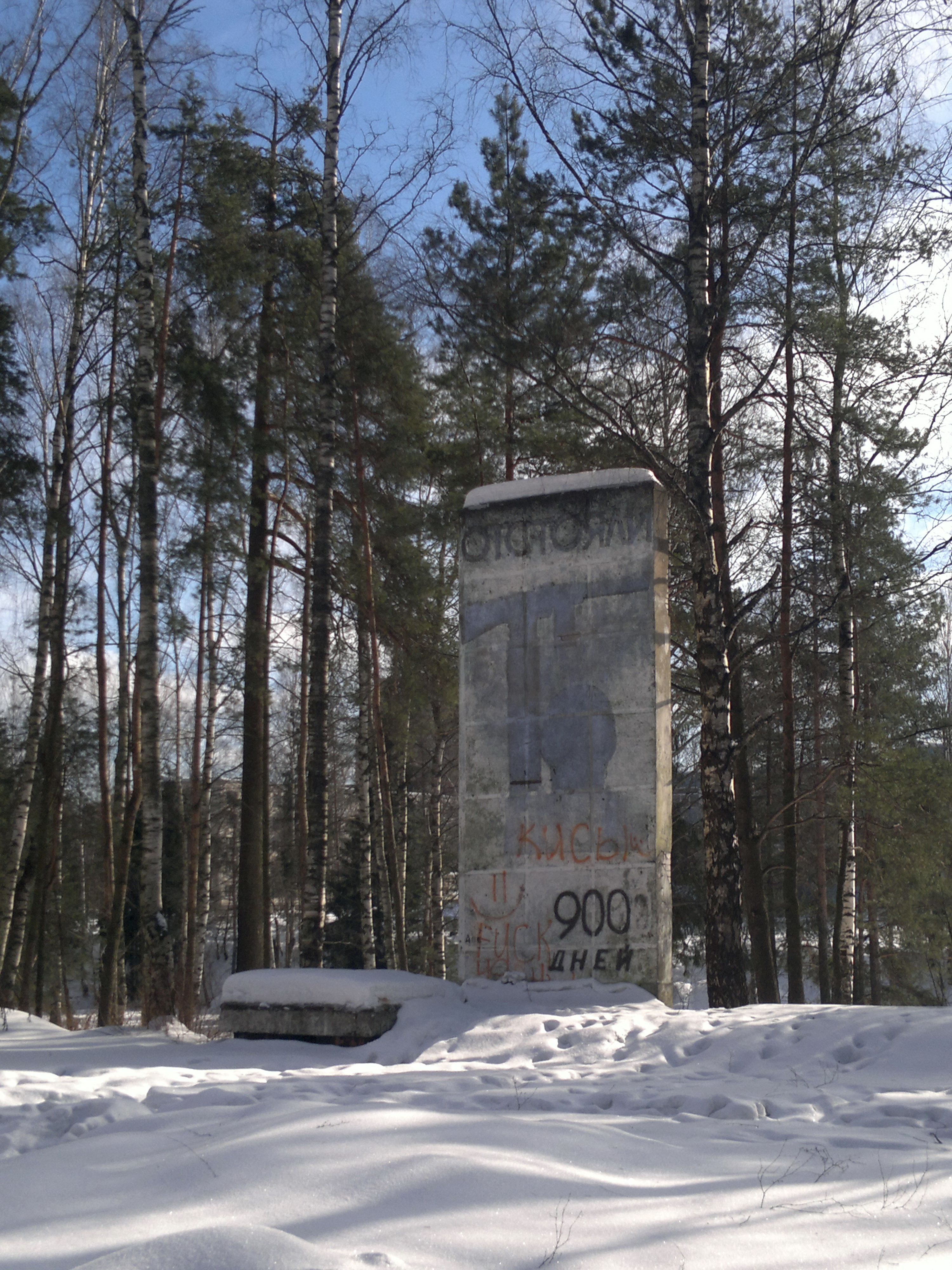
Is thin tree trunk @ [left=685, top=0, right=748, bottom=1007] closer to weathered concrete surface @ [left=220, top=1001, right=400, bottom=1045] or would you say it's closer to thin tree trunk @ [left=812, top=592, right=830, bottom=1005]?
thin tree trunk @ [left=812, top=592, right=830, bottom=1005]

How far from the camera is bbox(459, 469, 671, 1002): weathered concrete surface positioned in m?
6.62

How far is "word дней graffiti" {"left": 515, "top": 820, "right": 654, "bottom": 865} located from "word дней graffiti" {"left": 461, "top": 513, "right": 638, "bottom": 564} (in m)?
1.90

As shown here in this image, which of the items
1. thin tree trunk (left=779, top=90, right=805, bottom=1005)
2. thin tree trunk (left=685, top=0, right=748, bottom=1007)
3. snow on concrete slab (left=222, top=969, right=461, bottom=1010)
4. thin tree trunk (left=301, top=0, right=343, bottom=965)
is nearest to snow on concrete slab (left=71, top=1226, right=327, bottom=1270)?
snow on concrete slab (left=222, top=969, right=461, bottom=1010)

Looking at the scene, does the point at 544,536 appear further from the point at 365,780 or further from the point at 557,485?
the point at 365,780

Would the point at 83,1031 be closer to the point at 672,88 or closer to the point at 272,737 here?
the point at 672,88

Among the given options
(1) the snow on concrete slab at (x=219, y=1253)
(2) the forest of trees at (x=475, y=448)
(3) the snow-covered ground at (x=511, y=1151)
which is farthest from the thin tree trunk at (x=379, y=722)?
(1) the snow on concrete slab at (x=219, y=1253)

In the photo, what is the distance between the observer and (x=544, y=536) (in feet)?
23.9

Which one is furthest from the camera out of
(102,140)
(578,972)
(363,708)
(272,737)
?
(272,737)

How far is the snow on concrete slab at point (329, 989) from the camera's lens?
613 cm

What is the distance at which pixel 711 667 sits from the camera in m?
7.68

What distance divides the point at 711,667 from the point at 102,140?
1060 cm

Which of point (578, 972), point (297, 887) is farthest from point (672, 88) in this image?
point (297, 887)

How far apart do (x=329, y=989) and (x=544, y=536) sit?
3.32 m

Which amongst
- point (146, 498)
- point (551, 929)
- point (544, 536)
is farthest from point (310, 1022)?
point (146, 498)
